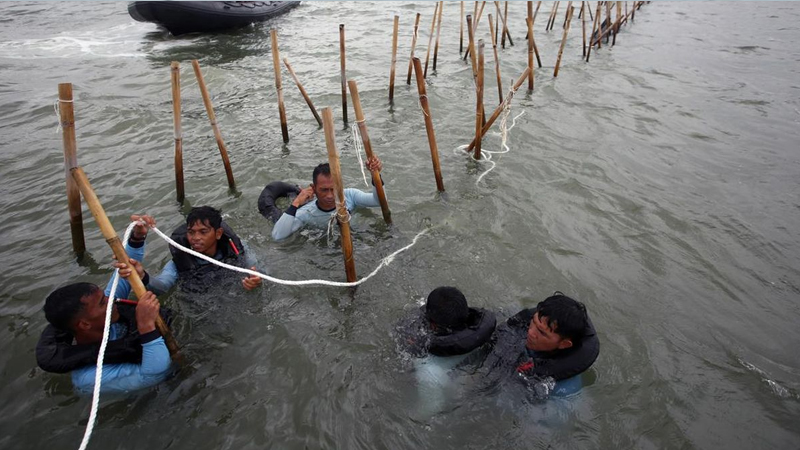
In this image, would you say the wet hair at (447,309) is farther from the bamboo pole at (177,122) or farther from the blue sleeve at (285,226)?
the bamboo pole at (177,122)

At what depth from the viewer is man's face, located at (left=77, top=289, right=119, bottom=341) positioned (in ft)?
10.7

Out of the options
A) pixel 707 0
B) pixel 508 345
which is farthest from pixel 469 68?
pixel 707 0

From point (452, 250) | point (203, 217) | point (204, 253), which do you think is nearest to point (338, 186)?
point (203, 217)

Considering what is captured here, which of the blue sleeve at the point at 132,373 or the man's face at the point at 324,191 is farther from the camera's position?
the man's face at the point at 324,191

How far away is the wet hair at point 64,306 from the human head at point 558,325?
3.64 m

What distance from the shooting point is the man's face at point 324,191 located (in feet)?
16.7

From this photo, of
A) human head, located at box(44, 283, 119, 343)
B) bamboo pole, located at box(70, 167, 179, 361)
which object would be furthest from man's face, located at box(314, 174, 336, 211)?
human head, located at box(44, 283, 119, 343)

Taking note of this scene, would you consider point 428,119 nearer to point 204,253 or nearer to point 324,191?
point 324,191

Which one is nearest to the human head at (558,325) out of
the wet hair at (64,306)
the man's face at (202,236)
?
the man's face at (202,236)

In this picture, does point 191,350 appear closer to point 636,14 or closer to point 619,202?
point 619,202

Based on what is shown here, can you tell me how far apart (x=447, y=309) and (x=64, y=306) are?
302 cm

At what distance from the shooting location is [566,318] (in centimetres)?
329

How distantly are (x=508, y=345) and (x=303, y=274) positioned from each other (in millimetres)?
2771

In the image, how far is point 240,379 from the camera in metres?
4.06
